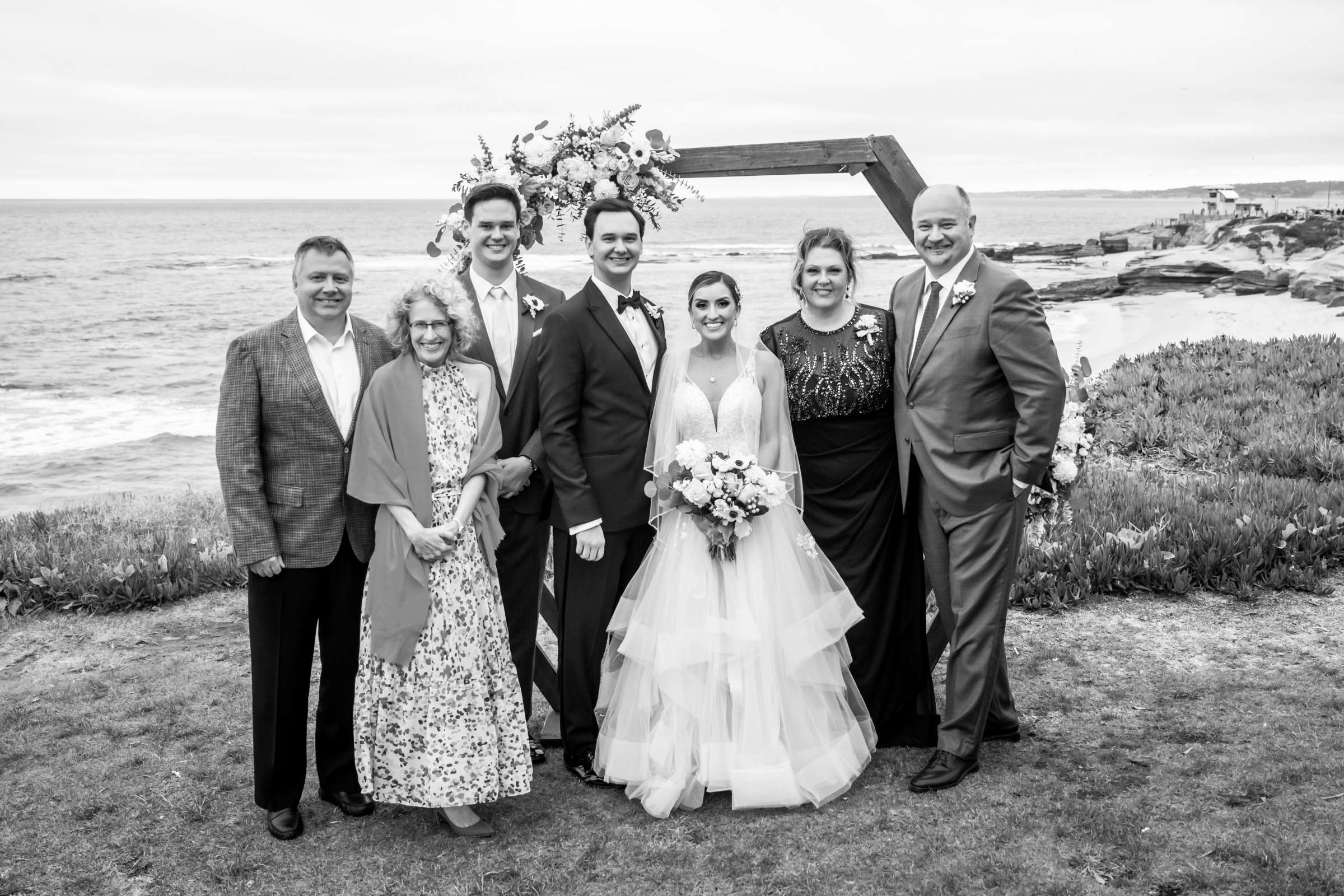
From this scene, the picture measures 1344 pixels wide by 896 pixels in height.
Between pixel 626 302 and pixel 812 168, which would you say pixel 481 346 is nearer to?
pixel 626 302

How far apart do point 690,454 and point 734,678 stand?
0.94 meters

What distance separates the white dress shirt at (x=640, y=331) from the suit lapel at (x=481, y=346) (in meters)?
0.57

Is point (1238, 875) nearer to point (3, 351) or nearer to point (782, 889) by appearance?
point (782, 889)

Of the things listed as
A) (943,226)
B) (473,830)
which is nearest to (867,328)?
(943,226)

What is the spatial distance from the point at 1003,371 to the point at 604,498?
176 centimetres

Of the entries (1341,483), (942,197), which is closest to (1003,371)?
(942,197)

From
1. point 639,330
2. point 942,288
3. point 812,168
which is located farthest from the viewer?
point 812,168

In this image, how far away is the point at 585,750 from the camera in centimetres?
486

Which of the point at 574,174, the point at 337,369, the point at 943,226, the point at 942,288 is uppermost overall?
the point at 574,174

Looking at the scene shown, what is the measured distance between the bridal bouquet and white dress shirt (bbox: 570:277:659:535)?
415 mm

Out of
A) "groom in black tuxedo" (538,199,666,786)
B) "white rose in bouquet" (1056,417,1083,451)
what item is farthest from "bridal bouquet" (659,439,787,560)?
"white rose in bouquet" (1056,417,1083,451)

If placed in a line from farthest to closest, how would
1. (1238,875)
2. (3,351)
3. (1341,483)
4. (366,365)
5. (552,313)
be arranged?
(3,351), (1341,483), (552,313), (366,365), (1238,875)

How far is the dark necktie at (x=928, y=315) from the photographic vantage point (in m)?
4.66

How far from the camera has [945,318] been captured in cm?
457
